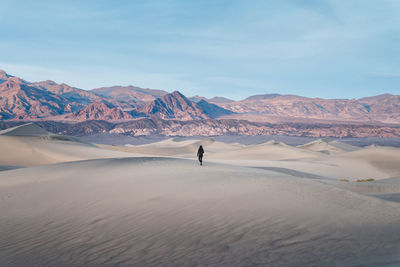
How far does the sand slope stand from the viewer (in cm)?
556

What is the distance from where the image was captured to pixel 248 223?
7.10 meters

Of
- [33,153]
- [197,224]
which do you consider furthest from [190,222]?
[33,153]

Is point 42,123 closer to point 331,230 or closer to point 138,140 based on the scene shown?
point 138,140

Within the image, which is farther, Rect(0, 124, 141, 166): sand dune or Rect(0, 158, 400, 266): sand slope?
Rect(0, 124, 141, 166): sand dune

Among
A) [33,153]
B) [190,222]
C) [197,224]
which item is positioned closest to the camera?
[197,224]

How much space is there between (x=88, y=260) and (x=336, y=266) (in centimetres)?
408

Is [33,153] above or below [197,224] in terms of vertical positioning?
below

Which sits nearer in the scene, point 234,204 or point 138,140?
point 234,204

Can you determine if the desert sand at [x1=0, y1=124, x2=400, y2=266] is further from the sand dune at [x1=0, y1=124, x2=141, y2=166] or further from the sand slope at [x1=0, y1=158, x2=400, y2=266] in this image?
the sand dune at [x1=0, y1=124, x2=141, y2=166]

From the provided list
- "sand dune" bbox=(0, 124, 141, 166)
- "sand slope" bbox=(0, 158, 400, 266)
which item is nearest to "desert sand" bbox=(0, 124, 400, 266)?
"sand slope" bbox=(0, 158, 400, 266)

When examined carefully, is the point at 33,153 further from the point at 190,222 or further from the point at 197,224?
the point at 197,224

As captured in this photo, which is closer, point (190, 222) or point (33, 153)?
point (190, 222)

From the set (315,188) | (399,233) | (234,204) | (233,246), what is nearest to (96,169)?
(234,204)

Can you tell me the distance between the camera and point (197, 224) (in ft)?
23.7
